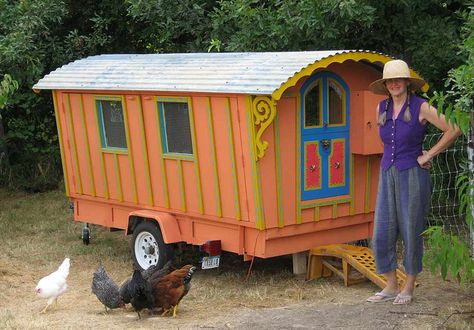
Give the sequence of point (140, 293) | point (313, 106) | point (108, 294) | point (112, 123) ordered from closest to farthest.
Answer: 1. point (140, 293)
2. point (108, 294)
3. point (313, 106)
4. point (112, 123)

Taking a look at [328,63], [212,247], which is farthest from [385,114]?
[212,247]

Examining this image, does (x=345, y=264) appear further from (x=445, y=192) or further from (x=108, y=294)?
(x=445, y=192)

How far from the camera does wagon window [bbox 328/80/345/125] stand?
31.4ft

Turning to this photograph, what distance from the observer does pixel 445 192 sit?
37.6ft

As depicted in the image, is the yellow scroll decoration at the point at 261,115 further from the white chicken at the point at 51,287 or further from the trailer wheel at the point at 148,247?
the white chicken at the point at 51,287

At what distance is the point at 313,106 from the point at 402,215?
68.5 inches

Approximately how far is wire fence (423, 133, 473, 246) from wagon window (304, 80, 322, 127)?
5.51 feet

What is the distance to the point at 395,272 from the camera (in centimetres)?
848

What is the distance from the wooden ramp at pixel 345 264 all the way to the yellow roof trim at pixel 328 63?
1702 millimetres

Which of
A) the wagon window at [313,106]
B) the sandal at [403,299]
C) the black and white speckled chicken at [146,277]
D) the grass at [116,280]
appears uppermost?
the wagon window at [313,106]

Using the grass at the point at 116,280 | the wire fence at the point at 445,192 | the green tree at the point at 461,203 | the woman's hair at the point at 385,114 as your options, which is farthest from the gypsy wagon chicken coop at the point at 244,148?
the green tree at the point at 461,203

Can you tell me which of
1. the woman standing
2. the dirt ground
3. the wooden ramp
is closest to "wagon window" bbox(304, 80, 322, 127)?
the woman standing

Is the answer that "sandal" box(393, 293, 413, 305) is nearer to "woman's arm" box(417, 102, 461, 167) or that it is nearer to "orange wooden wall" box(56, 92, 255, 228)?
"woman's arm" box(417, 102, 461, 167)

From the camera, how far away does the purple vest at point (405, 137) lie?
810 cm
